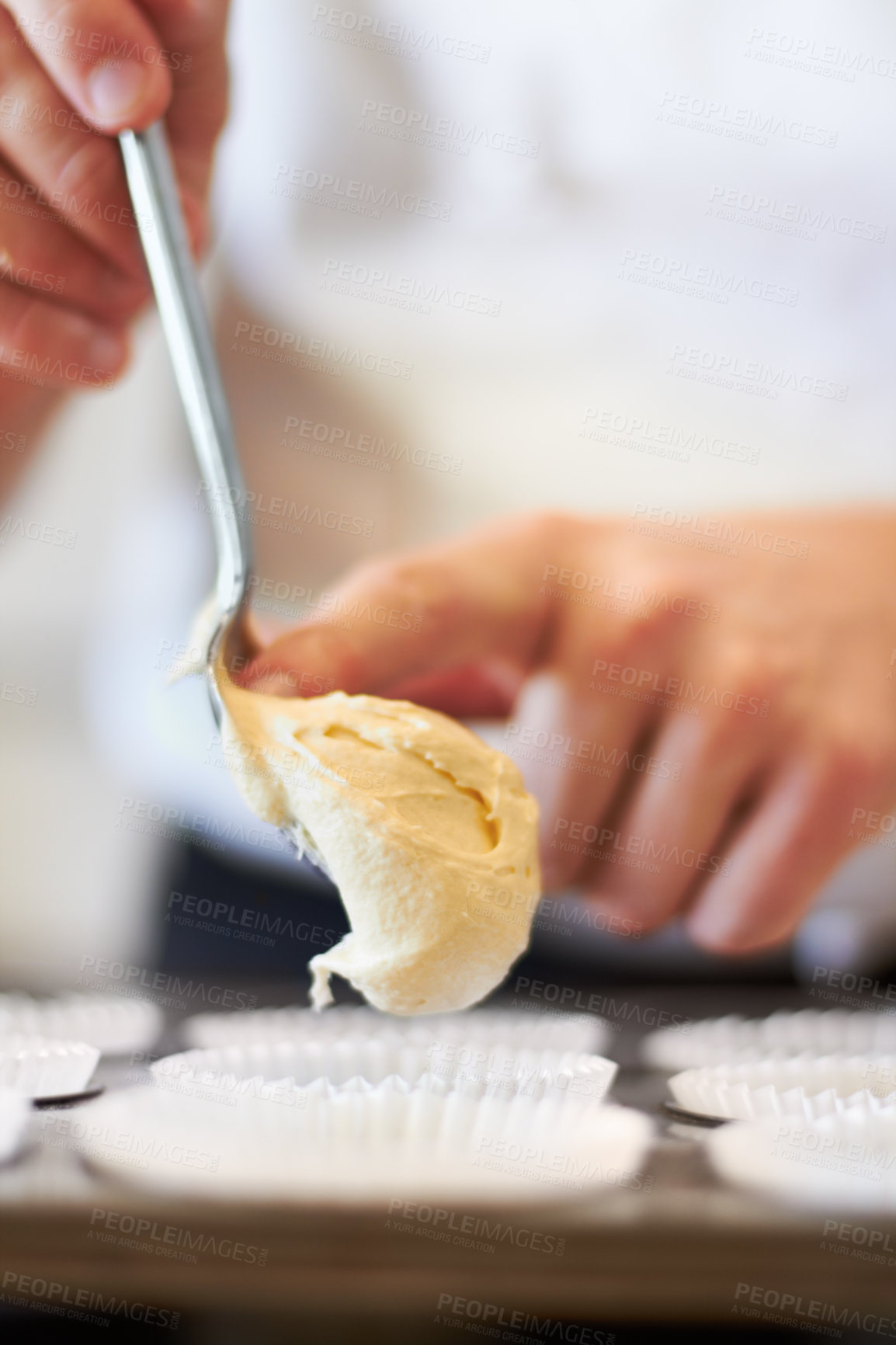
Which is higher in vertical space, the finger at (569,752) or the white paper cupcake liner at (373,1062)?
the finger at (569,752)

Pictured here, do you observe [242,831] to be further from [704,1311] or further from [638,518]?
[704,1311]

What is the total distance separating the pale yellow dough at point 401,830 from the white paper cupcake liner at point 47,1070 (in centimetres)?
20

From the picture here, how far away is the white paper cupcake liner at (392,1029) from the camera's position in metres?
0.96

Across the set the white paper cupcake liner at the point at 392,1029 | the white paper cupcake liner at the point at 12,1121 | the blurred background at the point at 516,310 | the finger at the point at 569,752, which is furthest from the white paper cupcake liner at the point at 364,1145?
the blurred background at the point at 516,310

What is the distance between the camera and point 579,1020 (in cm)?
103

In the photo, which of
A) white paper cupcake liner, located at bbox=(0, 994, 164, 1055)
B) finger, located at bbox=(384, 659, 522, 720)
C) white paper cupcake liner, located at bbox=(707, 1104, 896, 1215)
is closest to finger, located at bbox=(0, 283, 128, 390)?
finger, located at bbox=(384, 659, 522, 720)

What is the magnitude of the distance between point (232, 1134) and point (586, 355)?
2.78 ft

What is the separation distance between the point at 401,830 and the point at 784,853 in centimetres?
42

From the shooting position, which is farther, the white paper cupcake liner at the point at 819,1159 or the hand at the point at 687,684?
the hand at the point at 687,684

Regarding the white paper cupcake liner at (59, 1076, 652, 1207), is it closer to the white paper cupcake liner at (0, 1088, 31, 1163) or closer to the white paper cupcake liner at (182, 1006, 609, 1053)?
the white paper cupcake liner at (0, 1088, 31, 1163)

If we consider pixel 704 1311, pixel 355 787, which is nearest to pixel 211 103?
pixel 355 787

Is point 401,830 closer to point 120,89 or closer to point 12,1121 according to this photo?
point 12,1121

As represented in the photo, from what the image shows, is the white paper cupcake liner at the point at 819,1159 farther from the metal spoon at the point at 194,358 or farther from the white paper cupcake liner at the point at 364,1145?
the metal spoon at the point at 194,358

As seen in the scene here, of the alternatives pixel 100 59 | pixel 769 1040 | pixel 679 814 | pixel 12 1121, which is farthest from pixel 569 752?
pixel 100 59
